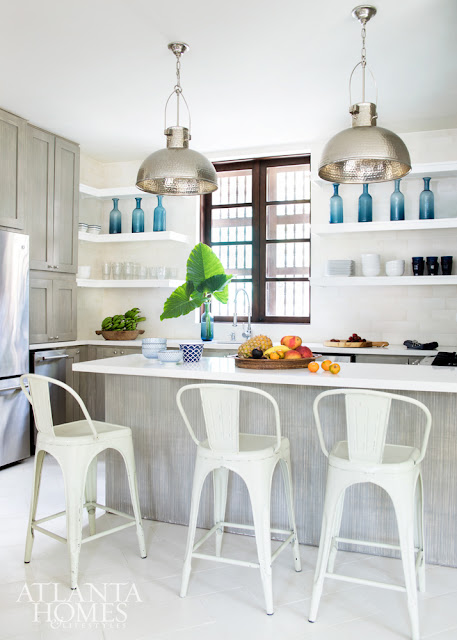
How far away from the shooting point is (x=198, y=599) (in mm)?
2303

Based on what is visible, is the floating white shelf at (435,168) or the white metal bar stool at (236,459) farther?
the floating white shelf at (435,168)

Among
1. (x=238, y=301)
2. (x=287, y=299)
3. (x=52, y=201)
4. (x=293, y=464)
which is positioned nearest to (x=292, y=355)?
(x=293, y=464)

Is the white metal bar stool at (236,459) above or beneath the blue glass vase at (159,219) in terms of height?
beneath

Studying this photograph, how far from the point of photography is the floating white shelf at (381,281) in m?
4.48

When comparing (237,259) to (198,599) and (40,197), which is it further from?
(198,599)

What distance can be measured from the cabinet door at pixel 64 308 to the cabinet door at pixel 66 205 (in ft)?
0.43

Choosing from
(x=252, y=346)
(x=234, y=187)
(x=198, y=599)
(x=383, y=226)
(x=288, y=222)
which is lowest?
(x=198, y=599)

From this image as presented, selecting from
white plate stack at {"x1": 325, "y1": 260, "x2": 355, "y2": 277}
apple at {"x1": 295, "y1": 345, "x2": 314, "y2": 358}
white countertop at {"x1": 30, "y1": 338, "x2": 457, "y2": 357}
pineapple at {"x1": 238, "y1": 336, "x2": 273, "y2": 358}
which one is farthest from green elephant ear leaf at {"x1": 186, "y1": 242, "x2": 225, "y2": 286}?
apple at {"x1": 295, "y1": 345, "x2": 314, "y2": 358}

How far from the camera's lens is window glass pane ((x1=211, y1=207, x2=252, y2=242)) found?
18.3 feet

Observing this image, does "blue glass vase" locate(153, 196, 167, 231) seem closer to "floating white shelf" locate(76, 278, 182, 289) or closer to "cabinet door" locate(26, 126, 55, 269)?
"floating white shelf" locate(76, 278, 182, 289)

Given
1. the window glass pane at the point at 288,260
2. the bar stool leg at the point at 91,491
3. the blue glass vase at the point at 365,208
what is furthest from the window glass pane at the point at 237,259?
the bar stool leg at the point at 91,491

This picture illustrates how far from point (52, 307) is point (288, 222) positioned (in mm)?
2342

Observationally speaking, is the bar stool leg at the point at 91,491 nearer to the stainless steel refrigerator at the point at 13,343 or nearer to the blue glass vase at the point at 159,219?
the stainless steel refrigerator at the point at 13,343

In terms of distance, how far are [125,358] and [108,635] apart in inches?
61.6
